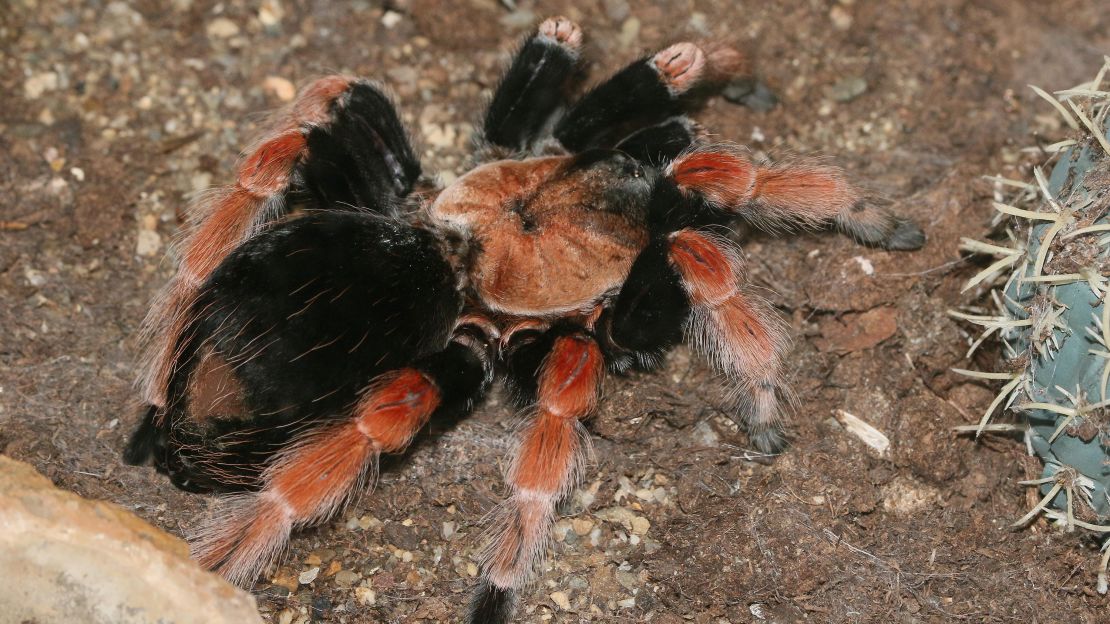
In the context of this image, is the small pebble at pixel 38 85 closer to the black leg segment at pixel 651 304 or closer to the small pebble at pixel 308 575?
the small pebble at pixel 308 575

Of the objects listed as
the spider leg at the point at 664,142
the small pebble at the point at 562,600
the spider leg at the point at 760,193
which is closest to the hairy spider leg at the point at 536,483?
the small pebble at the point at 562,600

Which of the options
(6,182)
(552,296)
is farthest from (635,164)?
(6,182)

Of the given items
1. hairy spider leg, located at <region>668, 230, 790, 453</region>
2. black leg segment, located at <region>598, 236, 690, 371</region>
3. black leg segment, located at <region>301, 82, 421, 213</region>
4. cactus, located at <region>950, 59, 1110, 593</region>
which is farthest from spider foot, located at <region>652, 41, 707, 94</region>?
cactus, located at <region>950, 59, 1110, 593</region>

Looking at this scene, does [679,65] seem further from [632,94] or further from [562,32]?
[562,32]

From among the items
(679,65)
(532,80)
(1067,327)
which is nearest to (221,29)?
(532,80)

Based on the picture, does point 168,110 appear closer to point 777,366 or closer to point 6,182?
point 6,182
